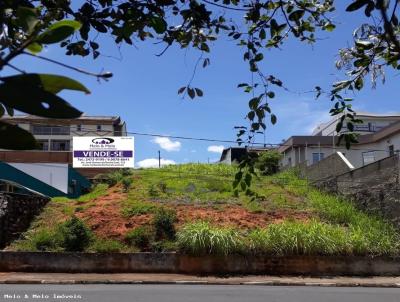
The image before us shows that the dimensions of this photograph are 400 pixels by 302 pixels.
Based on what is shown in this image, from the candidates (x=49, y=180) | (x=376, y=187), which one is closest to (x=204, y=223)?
(x=376, y=187)

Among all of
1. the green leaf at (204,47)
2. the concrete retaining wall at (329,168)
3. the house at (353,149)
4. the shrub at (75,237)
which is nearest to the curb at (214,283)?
the shrub at (75,237)

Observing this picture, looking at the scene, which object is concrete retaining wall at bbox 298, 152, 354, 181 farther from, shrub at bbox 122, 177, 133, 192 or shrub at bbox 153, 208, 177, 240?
shrub at bbox 153, 208, 177, 240

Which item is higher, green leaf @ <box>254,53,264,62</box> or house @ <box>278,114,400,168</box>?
house @ <box>278,114,400,168</box>

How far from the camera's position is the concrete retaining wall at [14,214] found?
2100cm

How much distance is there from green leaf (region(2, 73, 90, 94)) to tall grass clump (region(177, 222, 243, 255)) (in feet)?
59.3

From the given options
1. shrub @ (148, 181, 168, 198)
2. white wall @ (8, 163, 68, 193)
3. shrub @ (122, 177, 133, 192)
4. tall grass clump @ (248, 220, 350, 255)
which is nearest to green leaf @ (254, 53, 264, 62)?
tall grass clump @ (248, 220, 350, 255)

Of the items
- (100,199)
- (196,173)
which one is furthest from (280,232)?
(196,173)

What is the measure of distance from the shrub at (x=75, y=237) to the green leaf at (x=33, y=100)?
1898 centimetres

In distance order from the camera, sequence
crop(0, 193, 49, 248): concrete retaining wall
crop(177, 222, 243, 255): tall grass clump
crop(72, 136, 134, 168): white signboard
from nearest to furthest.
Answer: crop(177, 222, 243, 255): tall grass clump → crop(0, 193, 49, 248): concrete retaining wall → crop(72, 136, 134, 168): white signboard

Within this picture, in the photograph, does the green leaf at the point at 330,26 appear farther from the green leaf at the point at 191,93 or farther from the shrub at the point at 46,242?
the shrub at the point at 46,242

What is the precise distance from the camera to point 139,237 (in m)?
20.2

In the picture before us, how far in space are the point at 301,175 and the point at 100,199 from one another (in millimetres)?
14048

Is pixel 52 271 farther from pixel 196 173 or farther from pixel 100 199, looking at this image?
pixel 196 173

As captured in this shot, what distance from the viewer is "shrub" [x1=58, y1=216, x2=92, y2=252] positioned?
63.6ft
